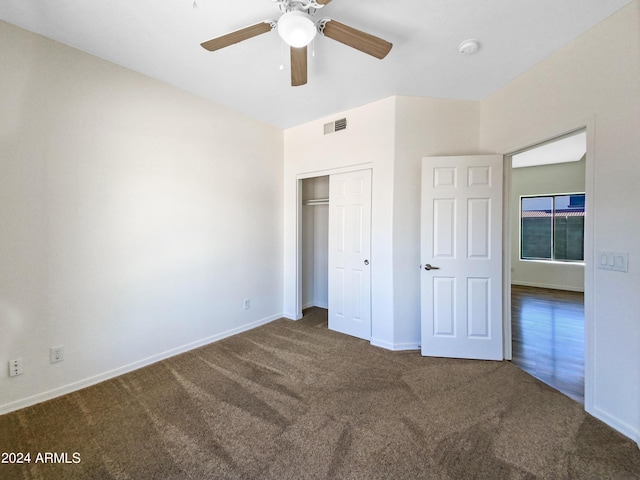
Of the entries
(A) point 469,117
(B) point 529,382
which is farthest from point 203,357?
(A) point 469,117

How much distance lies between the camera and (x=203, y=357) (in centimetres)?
275

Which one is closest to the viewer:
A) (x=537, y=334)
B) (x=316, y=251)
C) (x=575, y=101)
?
(x=575, y=101)

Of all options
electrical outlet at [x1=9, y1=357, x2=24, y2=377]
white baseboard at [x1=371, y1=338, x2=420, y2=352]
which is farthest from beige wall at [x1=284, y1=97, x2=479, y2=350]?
electrical outlet at [x1=9, y1=357, x2=24, y2=377]

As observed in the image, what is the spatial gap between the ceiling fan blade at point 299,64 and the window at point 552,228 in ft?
22.1

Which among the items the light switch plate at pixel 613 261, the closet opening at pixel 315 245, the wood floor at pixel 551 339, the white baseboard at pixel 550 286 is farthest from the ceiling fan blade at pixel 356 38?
the white baseboard at pixel 550 286

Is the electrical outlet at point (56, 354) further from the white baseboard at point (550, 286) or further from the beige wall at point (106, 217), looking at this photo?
the white baseboard at point (550, 286)

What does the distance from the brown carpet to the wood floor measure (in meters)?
0.21

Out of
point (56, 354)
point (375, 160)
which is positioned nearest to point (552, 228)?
point (375, 160)

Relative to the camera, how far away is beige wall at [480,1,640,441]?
1.69m

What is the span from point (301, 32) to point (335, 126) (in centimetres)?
192

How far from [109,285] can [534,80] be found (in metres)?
4.25

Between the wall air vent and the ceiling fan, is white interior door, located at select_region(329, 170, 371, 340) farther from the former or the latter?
the ceiling fan

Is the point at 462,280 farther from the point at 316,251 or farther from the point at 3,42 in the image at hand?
the point at 3,42

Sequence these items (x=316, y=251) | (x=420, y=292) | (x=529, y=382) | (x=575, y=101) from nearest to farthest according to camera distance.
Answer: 1. (x=575, y=101)
2. (x=529, y=382)
3. (x=420, y=292)
4. (x=316, y=251)
